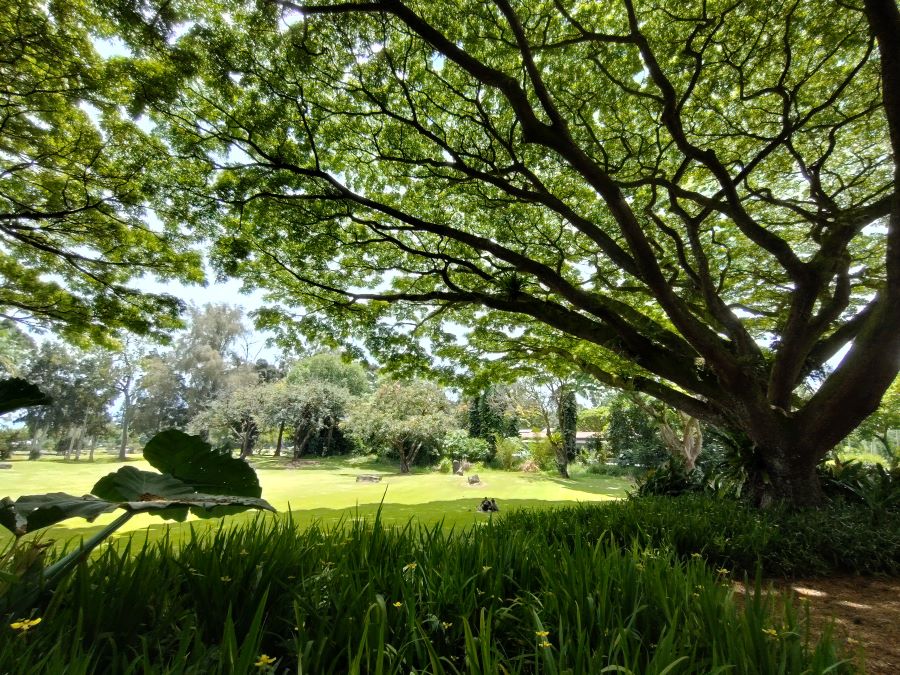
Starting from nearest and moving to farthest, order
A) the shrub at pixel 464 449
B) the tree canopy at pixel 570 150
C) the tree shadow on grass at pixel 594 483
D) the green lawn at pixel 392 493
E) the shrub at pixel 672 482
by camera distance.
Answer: the tree canopy at pixel 570 150 < the shrub at pixel 672 482 < the green lawn at pixel 392 493 < the tree shadow on grass at pixel 594 483 < the shrub at pixel 464 449

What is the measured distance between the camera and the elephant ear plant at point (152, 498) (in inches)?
38.4

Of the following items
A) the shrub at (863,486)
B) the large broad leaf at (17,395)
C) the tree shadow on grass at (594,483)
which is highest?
the large broad leaf at (17,395)

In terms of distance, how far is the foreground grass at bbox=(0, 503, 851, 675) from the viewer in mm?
943

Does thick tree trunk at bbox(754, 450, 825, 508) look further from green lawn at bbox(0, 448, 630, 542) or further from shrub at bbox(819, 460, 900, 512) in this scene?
green lawn at bbox(0, 448, 630, 542)

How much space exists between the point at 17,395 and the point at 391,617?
136 cm

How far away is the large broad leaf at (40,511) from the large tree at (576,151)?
3918 millimetres

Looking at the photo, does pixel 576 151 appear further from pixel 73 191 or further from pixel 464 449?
pixel 464 449

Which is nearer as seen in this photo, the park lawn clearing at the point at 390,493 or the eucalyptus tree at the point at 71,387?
the park lawn clearing at the point at 390,493

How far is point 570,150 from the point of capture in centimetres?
389

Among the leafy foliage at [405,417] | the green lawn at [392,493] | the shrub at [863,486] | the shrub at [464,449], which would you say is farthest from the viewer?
the shrub at [464,449]

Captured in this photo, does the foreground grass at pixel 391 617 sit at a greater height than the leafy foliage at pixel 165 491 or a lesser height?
lesser

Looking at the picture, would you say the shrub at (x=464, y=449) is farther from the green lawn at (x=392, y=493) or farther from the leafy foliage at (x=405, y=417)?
the green lawn at (x=392, y=493)

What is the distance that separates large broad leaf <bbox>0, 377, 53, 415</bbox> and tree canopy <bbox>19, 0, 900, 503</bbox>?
12.2ft

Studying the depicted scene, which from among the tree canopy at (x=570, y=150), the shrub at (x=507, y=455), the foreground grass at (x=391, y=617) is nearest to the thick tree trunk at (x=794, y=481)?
the tree canopy at (x=570, y=150)
